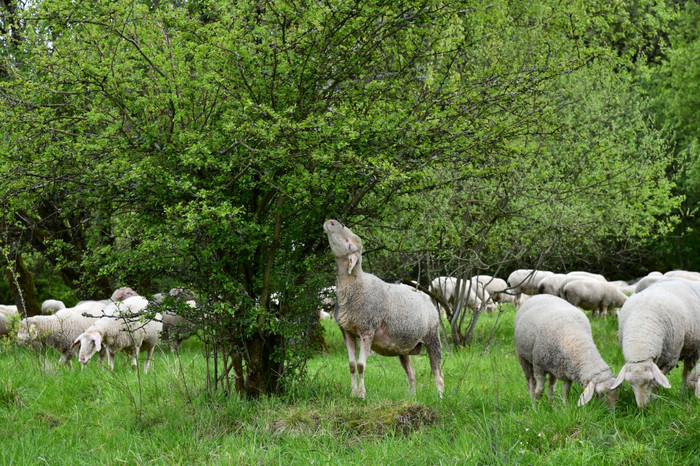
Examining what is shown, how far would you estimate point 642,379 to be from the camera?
6.40 metres

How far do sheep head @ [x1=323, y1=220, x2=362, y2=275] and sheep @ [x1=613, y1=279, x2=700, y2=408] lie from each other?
2.63 metres

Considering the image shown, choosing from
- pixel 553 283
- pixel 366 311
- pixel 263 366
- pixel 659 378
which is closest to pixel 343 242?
pixel 366 311

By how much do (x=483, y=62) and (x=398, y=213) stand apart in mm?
5359

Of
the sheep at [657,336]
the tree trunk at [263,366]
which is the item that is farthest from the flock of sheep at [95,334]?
the sheep at [657,336]

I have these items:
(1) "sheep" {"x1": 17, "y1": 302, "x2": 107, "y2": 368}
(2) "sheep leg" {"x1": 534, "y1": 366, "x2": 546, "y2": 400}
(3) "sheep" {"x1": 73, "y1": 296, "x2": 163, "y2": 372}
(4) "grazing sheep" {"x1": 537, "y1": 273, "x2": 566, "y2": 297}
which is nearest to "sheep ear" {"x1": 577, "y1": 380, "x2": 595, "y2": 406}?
(2) "sheep leg" {"x1": 534, "y1": 366, "x2": 546, "y2": 400}

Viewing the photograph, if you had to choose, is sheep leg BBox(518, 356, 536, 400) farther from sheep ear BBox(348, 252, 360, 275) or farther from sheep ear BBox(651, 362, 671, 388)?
sheep ear BBox(348, 252, 360, 275)

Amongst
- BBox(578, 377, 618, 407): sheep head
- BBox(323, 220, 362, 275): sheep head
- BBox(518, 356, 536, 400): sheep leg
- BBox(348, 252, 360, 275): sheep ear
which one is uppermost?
BBox(323, 220, 362, 275): sheep head

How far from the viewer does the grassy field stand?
5457 mm

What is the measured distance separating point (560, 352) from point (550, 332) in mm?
261

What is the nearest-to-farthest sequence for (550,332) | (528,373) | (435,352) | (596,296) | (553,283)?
(550,332)
(528,373)
(435,352)
(596,296)
(553,283)

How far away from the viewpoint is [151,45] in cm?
741

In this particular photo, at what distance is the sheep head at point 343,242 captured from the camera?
23.4 ft

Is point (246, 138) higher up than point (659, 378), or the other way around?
point (246, 138)

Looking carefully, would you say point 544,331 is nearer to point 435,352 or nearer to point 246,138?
point 435,352
